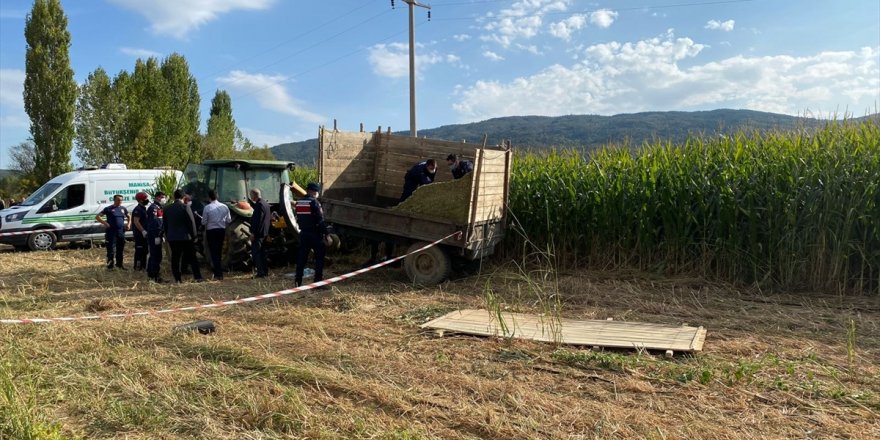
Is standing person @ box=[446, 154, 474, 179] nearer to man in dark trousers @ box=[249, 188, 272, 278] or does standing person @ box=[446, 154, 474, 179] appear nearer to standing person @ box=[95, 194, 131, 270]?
man in dark trousers @ box=[249, 188, 272, 278]

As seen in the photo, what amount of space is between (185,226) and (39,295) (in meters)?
2.12

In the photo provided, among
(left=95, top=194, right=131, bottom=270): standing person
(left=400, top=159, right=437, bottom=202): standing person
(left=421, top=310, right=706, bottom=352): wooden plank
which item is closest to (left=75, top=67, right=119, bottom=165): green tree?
(left=95, top=194, right=131, bottom=270): standing person

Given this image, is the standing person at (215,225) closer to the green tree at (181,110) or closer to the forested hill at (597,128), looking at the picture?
the forested hill at (597,128)

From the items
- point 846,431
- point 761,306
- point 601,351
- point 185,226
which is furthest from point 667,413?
point 185,226

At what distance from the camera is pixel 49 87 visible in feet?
106

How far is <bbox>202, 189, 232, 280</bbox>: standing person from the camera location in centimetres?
957

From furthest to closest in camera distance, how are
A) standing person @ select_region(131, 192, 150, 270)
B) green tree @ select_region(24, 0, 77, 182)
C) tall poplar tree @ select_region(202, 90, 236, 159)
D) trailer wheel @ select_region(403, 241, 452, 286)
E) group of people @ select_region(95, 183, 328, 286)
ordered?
tall poplar tree @ select_region(202, 90, 236, 159) → green tree @ select_region(24, 0, 77, 182) → standing person @ select_region(131, 192, 150, 270) → group of people @ select_region(95, 183, 328, 286) → trailer wheel @ select_region(403, 241, 452, 286)

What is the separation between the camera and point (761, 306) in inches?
284

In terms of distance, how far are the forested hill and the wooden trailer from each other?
80cm

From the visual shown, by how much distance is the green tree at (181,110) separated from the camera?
139ft

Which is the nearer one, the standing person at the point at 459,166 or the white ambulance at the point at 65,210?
the standing person at the point at 459,166

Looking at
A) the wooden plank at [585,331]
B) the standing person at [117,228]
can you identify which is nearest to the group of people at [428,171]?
the wooden plank at [585,331]

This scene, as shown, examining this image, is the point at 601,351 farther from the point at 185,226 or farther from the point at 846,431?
the point at 185,226

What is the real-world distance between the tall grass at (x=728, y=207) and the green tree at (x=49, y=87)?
31.3 metres
